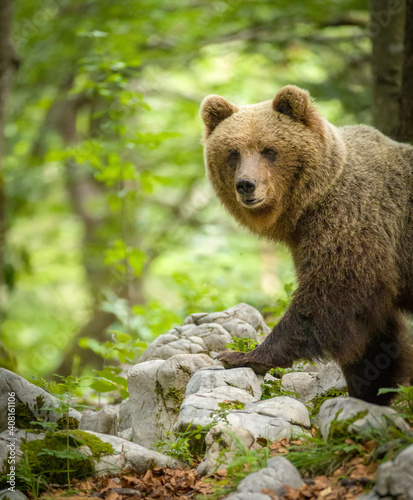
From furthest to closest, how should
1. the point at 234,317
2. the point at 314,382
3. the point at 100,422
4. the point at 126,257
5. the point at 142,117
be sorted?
the point at 142,117, the point at 126,257, the point at 234,317, the point at 314,382, the point at 100,422

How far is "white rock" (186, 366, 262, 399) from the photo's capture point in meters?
4.58

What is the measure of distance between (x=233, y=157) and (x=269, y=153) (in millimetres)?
353

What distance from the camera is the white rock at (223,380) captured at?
458 centimetres

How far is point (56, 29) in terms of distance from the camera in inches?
422

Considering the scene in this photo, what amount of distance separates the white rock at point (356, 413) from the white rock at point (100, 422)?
185cm

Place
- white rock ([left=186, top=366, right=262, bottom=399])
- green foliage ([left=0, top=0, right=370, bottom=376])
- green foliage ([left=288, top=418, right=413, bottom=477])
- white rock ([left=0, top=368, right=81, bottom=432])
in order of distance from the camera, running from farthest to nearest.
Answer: green foliage ([left=0, top=0, right=370, bottom=376])
white rock ([left=186, top=366, right=262, bottom=399])
white rock ([left=0, top=368, right=81, bottom=432])
green foliage ([left=288, top=418, right=413, bottom=477])

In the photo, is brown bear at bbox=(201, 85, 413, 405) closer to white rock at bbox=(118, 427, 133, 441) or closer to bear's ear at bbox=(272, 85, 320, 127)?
bear's ear at bbox=(272, 85, 320, 127)

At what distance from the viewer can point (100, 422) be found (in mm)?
4750

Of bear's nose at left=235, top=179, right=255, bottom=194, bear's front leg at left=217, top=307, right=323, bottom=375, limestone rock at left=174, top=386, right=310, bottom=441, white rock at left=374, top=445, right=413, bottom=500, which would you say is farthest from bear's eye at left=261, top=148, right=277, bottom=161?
white rock at left=374, top=445, right=413, bottom=500

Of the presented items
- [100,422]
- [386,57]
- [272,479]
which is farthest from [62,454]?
[386,57]

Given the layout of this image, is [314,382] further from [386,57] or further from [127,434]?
[386,57]

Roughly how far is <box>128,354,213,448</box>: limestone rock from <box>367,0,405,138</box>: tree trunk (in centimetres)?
456

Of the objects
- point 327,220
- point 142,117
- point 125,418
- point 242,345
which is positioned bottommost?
point 125,418

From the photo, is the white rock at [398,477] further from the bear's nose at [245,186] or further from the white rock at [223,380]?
the bear's nose at [245,186]
